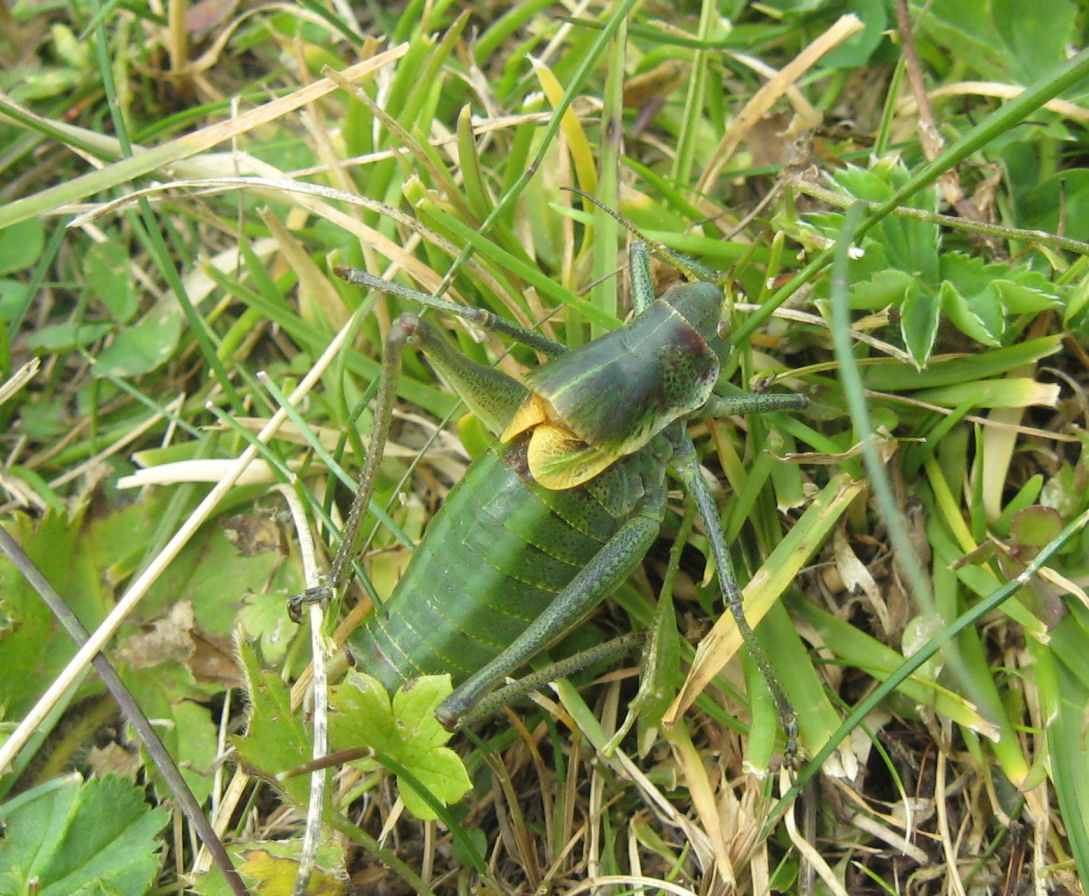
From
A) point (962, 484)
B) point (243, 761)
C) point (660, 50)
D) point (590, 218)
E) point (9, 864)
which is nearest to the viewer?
point (243, 761)

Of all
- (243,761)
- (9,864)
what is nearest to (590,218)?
(243,761)

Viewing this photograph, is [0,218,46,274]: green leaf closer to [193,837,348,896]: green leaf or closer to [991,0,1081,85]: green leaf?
[193,837,348,896]: green leaf

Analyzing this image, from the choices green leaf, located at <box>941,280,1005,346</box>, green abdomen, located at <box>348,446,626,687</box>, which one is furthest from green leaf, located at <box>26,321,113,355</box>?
green leaf, located at <box>941,280,1005,346</box>

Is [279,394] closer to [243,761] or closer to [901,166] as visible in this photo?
[243,761]

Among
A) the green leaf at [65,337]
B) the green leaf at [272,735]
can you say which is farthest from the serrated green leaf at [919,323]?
the green leaf at [65,337]

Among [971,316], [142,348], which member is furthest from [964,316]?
[142,348]
